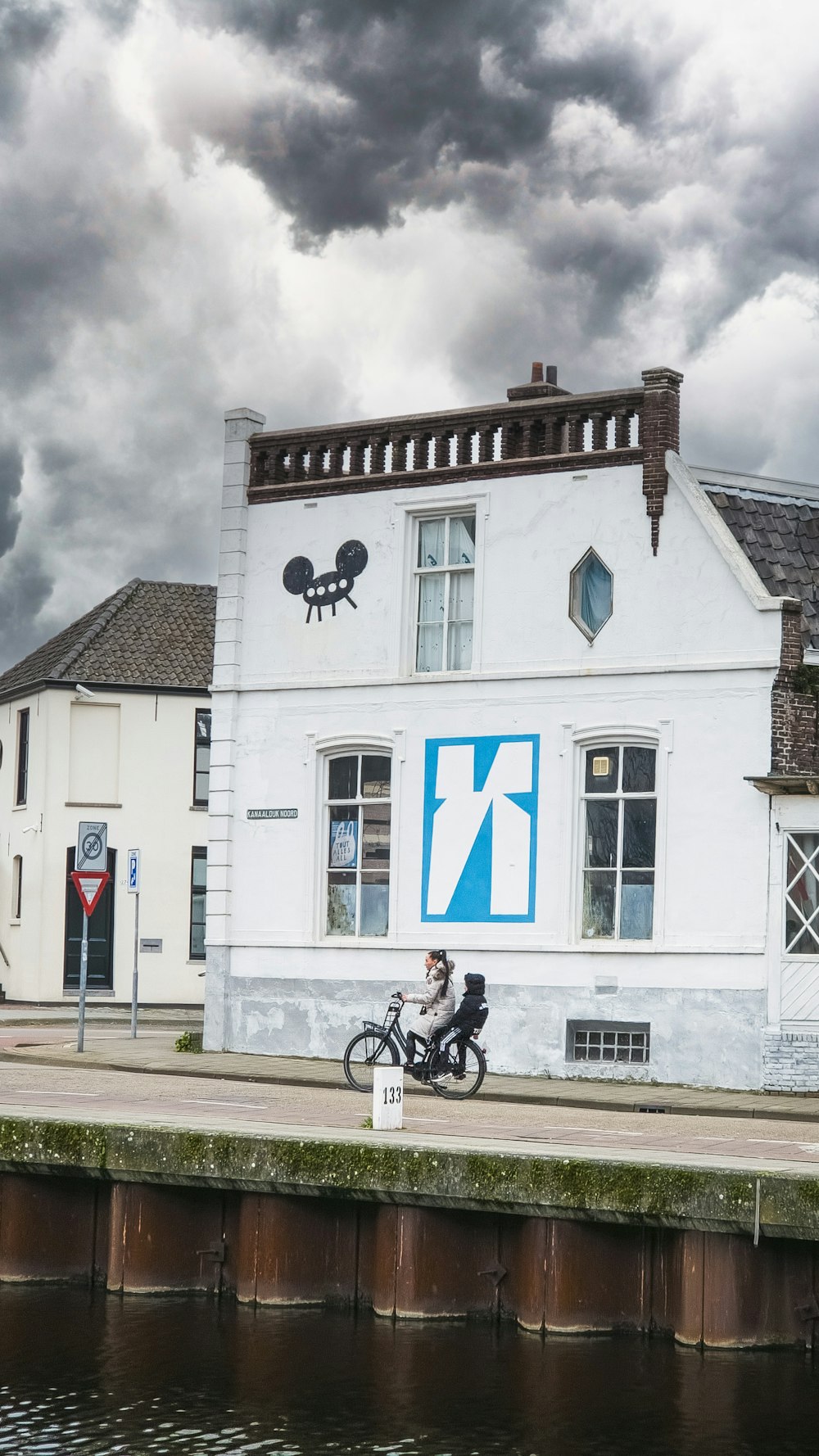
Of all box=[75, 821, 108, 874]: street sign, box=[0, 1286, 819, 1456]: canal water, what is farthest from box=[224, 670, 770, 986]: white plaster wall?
box=[0, 1286, 819, 1456]: canal water

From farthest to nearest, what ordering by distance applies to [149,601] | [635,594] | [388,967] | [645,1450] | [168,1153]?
[149,601], [388,967], [635,594], [168,1153], [645,1450]

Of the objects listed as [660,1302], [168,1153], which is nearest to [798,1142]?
[660,1302]

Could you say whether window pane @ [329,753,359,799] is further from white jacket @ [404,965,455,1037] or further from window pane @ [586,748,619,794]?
white jacket @ [404,965,455,1037]

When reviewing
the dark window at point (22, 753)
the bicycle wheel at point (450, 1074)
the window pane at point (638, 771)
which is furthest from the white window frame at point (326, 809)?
the dark window at point (22, 753)

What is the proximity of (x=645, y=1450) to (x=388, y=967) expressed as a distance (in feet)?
46.4

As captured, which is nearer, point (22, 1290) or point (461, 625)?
point (22, 1290)

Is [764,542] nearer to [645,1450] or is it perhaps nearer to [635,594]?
[635,594]

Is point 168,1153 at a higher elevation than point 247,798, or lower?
lower

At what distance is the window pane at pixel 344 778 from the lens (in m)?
26.3

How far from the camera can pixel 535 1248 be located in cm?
1416

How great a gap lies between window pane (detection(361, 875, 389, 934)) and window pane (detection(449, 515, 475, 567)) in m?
4.06

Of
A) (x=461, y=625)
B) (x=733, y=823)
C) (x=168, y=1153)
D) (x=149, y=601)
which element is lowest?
(x=168, y=1153)

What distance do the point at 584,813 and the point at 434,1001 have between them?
3730 millimetres

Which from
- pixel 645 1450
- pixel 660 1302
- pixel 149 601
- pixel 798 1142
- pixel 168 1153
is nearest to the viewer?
pixel 645 1450
